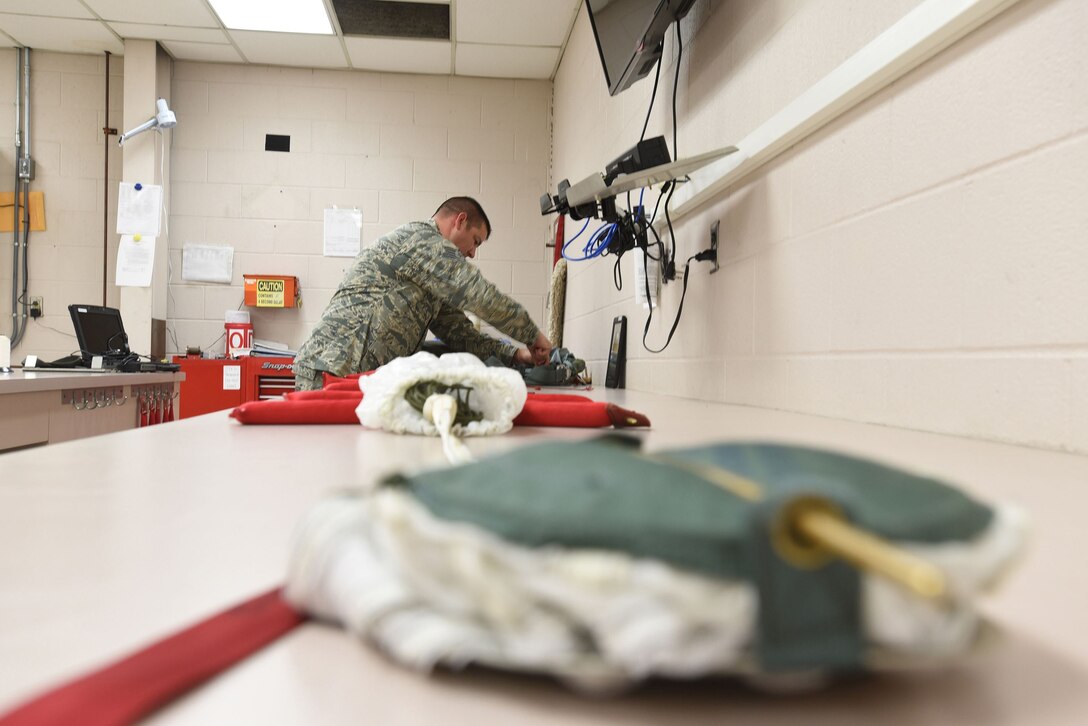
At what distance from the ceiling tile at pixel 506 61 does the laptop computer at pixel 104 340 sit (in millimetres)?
2472

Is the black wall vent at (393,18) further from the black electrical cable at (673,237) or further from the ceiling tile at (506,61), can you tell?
the black electrical cable at (673,237)

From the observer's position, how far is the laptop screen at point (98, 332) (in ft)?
10.4

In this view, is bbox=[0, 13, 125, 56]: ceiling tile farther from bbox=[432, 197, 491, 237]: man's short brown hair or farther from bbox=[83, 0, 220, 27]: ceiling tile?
bbox=[432, 197, 491, 237]: man's short brown hair

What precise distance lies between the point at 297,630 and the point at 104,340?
12.0 ft

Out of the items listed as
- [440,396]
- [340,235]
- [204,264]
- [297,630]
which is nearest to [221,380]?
[204,264]

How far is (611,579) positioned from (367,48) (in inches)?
181

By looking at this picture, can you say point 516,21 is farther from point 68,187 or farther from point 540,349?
point 68,187

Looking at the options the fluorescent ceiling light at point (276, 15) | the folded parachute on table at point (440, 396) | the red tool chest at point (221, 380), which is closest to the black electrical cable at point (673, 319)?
the folded parachute on table at point (440, 396)

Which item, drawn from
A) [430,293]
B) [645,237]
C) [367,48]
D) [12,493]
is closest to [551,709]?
[12,493]

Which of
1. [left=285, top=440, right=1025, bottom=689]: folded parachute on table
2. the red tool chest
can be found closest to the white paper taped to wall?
the red tool chest

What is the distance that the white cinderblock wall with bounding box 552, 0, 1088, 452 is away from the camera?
31.4 inches

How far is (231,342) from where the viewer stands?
162 inches

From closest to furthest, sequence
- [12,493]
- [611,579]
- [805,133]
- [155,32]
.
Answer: [611,579] → [12,493] → [805,133] → [155,32]

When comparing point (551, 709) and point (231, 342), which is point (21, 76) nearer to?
point (231, 342)
